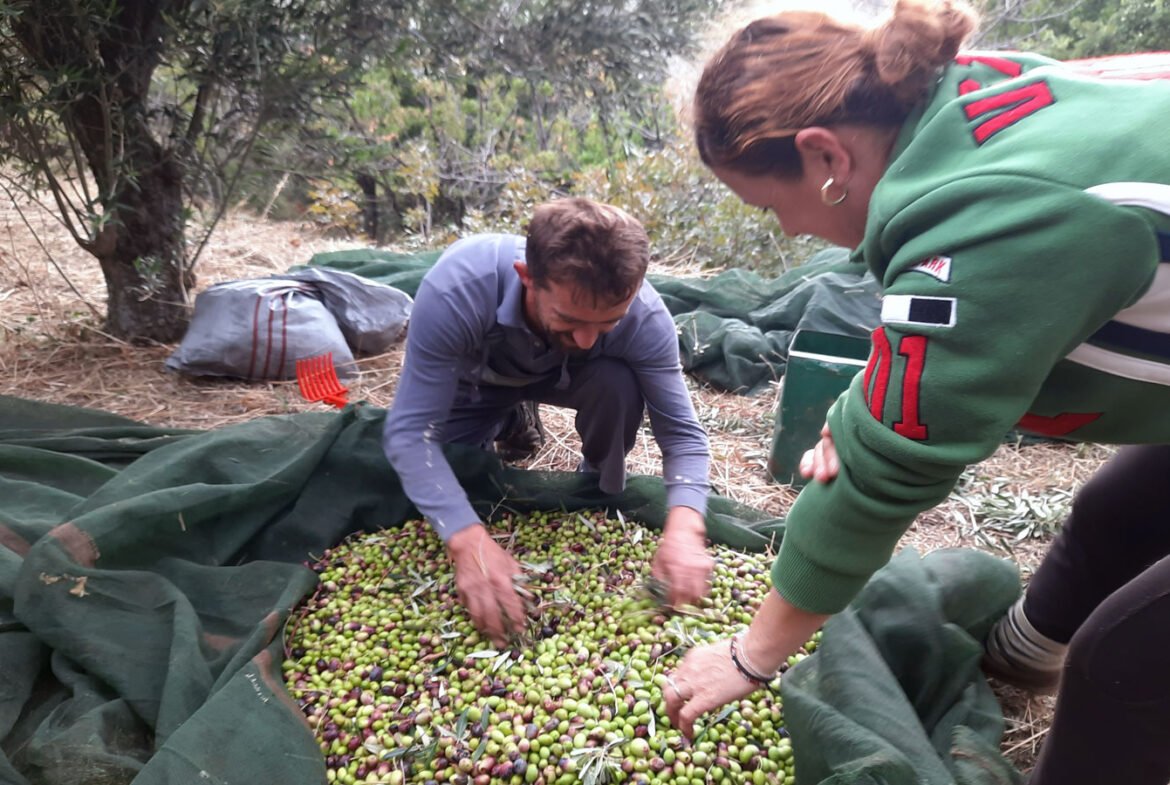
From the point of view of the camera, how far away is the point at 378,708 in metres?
1.65

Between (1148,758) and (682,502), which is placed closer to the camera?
(1148,758)

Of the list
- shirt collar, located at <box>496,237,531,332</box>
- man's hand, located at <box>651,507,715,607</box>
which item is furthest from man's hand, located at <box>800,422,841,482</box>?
shirt collar, located at <box>496,237,531,332</box>

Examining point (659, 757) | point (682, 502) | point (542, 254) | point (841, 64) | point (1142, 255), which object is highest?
point (841, 64)

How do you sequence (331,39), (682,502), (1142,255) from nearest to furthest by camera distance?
1. (1142,255)
2. (682,502)
3. (331,39)

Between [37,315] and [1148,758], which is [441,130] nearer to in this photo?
[37,315]

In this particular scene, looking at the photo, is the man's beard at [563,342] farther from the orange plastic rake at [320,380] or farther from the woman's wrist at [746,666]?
the orange plastic rake at [320,380]

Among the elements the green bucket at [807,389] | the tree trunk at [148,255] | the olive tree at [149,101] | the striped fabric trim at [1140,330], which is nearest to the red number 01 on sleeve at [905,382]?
the striped fabric trim at [1140,330]

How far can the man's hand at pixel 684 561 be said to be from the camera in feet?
5.91

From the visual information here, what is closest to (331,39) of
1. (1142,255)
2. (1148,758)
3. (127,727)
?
(127,727)

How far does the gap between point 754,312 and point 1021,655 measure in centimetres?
266

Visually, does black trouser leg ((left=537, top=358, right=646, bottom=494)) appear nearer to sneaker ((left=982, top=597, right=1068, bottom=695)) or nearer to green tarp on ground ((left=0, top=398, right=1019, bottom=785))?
green tarp on ground ((left=0, top=398, right=1019, bottom=785))

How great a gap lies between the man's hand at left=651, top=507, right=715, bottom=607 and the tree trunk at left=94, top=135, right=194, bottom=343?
2791 millimetres

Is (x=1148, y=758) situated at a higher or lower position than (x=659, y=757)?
higher

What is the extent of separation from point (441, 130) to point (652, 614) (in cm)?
758
